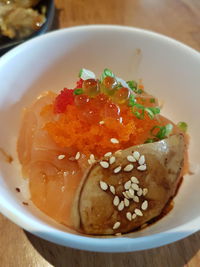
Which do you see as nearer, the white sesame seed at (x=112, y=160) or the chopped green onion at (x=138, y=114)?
the white sesame seed at (x=112, y=160)

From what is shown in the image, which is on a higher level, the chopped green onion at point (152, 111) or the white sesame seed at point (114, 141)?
the white sesame seed at point (114, 141)

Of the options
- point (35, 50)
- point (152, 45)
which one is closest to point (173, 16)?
point (152, 45)

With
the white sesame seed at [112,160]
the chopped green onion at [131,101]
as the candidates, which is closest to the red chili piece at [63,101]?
the chopped green onion at [131,101]

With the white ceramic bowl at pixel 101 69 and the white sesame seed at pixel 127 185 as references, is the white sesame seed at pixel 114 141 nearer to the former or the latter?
the white sesame seed at pixel 127 185

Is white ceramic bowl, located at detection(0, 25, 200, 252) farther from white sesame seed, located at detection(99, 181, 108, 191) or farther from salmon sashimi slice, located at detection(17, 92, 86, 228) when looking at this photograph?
white sesame seed, located at detection(99, 181, 108, 191)

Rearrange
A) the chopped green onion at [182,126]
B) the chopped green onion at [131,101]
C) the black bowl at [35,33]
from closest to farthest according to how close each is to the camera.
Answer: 1. the chopped green onion at [131,101]
2. the chopped green onion at [182,126]
3. the black bowl at [35,33]

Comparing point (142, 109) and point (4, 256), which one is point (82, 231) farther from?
point (142, 109)

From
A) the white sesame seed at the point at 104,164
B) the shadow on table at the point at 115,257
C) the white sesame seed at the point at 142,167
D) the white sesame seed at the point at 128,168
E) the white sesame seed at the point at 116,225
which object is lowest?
the shadow on table at the point at 115,257

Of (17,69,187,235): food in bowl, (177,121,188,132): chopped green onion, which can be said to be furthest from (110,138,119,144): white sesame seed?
(177,121,188,132): chopped green onion
